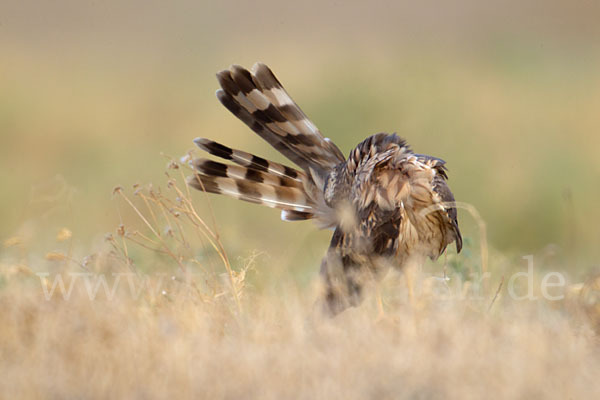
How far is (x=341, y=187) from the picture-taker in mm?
5434

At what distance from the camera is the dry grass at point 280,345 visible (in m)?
2.96

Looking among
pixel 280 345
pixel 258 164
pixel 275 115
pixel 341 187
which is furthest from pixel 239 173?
pixel 280 345

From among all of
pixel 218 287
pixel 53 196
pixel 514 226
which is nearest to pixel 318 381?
pixel 218 287

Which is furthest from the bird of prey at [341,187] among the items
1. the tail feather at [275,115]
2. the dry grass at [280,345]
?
the dry grass at [280,345]

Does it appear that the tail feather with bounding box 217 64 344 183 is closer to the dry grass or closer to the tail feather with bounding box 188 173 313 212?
the tail feather with bounding box 188 173 313 212

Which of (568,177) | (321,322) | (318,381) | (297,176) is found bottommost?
(318,381)

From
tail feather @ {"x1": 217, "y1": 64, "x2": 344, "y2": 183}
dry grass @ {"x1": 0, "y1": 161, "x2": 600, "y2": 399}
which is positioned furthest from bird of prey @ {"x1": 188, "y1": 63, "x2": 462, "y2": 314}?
dry grass @ {"x1": 0, "y1": 161, "x2": 600, "y2": 399}

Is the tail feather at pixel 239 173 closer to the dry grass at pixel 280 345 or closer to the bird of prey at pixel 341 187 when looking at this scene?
the bird of prey at pixel 341 187

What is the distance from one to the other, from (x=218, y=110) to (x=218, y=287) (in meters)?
8.27

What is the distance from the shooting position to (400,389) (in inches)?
116

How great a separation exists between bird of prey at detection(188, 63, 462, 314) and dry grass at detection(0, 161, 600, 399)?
1.53 feet

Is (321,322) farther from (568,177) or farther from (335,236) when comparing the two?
(568,177)

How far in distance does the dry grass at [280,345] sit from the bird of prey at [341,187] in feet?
1.53

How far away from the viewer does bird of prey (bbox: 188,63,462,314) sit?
4.82m
